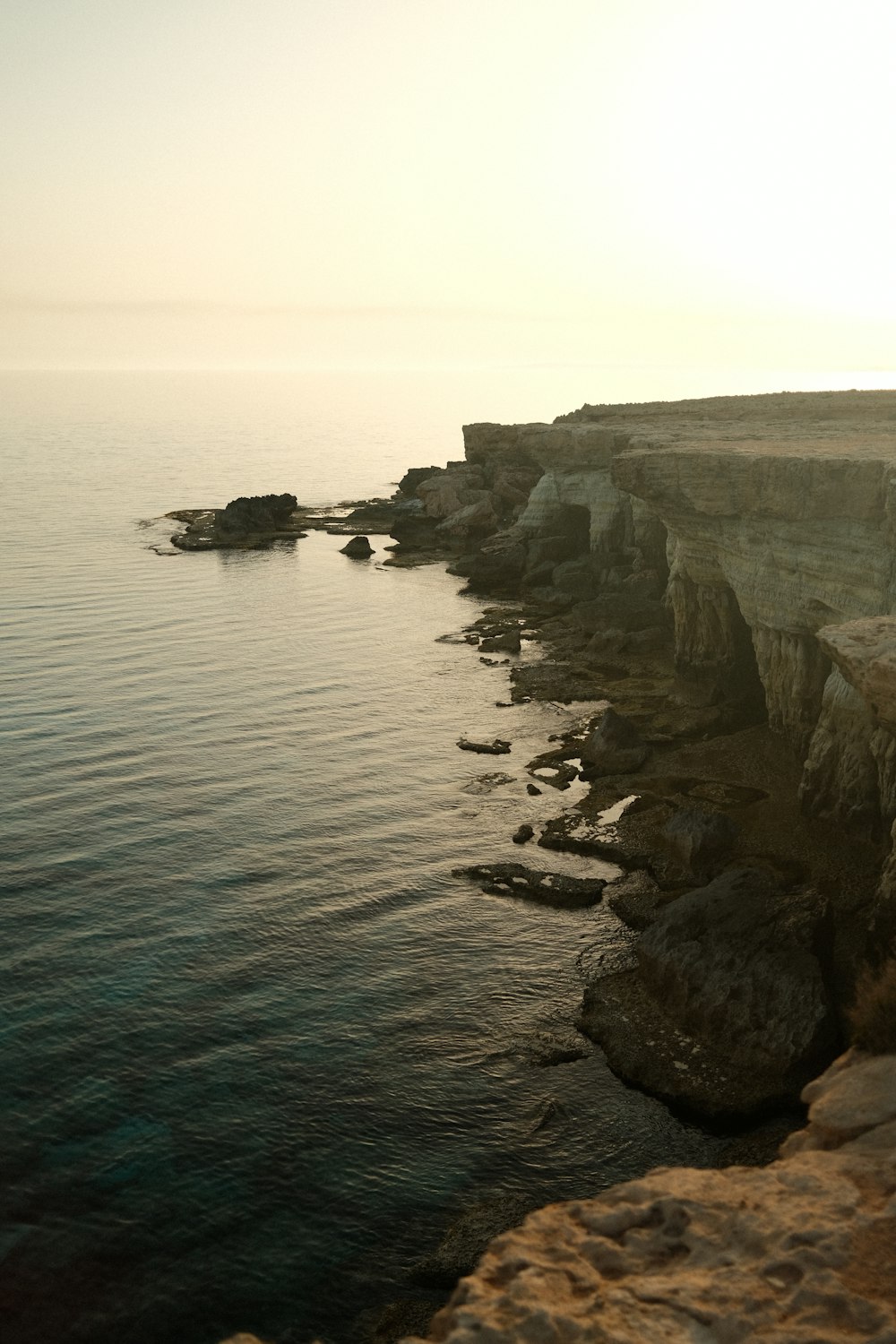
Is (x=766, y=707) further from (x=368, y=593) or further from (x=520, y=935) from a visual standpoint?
(x=368, y=593)

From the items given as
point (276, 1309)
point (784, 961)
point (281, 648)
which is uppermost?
point (281, 648)

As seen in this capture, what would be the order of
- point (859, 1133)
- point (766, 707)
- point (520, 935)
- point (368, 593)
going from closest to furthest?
1. point (859, 1133)
2. point (520, 935)
3. point (766, 707)
4. point (368, 593)

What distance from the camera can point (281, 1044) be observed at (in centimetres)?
1761

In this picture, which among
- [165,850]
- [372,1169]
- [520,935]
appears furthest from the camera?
[165,850]

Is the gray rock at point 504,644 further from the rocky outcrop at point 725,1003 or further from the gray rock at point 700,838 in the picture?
the rocky outcrop at point 725,1003

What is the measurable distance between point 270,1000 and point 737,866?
31.8 feet

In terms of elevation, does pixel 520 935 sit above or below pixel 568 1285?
below

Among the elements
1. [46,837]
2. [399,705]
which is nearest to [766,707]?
[399,705]

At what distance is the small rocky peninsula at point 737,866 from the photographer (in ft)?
29.8

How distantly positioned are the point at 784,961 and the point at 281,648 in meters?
29.3

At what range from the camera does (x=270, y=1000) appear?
18891 mm

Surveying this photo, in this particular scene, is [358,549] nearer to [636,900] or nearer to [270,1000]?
[636,900]

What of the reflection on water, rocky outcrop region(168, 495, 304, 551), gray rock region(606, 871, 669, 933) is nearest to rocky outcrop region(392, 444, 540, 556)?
rocky outcrop region(168, 495, 304, 551)

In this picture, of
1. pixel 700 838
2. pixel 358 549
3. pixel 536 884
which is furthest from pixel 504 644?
pixel 358 549
